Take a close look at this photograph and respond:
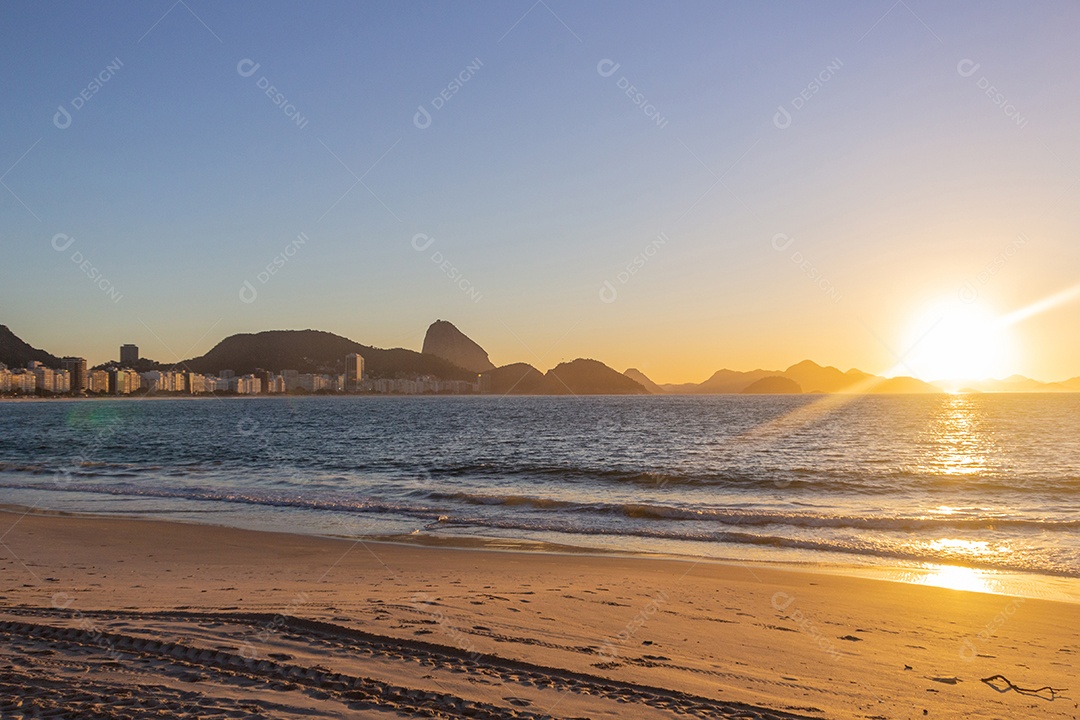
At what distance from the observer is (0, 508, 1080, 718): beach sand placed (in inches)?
233

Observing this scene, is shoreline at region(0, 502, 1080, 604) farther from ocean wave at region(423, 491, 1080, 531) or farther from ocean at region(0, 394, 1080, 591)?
ocean wave at region(423, 491, 1080, 531)

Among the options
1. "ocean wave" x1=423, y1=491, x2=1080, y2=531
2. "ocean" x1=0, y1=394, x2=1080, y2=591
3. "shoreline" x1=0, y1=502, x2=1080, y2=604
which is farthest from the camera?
"ocean wave" x1=423, y1=491, x2=1080, y2=531

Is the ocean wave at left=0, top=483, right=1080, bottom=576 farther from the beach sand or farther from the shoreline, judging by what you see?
the beach sand

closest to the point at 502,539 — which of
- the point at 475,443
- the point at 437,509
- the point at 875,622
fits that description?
the point at 437,509

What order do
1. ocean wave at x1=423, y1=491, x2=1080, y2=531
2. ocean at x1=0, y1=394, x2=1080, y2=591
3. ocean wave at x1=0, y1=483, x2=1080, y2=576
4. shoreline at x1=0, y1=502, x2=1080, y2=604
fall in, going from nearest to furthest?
1. shoreline at x1=0, y1=502, x2=1080, y2=604
2. ocean wave at x1=0, y1=483, x2=1080, y2=576
3. ocean at x1=0, y1=394, x2=1080, y2=591
4. ocean wave at x1=423, y1=491, x2=1080, y2=531

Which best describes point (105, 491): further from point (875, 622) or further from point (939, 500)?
point (939, 500)

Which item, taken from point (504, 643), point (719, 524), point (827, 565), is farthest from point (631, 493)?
point (504, 643)

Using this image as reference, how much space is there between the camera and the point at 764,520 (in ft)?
67.4

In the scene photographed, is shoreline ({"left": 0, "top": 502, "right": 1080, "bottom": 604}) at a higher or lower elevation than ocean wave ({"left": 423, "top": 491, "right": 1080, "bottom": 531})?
higher

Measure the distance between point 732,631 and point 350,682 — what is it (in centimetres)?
522

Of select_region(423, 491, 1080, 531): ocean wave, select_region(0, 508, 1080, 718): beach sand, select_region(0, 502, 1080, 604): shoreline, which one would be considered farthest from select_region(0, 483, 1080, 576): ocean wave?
select_region(0, 508, 1080, 718): beach sand

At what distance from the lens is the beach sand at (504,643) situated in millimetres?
5910

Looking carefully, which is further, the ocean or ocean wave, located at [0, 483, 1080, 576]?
the ocean

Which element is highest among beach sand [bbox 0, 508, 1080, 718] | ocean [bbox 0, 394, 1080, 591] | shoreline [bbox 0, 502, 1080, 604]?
beach sand [bbox 0, 508, 1080, 718]
